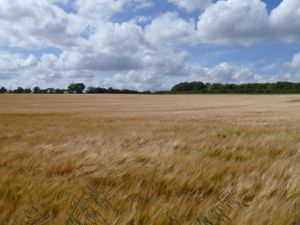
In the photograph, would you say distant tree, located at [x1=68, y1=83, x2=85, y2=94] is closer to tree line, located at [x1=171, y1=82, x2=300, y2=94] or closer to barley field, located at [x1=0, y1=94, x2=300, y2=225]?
tree line, located at [x1=171, y1=82, x2=300, y2=94]

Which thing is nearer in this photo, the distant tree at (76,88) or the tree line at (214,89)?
the tree line at (214,89)

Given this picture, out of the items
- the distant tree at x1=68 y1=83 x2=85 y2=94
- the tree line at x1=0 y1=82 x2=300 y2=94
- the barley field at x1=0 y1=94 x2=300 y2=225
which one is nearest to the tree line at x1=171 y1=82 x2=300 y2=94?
the tree line at x1=0 y1=82 x2=300 y2=94

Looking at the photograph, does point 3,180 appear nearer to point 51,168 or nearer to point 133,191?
point 51,168

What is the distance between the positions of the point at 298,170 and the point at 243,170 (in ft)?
1.79

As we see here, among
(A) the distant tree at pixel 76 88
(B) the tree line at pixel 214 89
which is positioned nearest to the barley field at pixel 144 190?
(B) the tree line at pixel 214 89

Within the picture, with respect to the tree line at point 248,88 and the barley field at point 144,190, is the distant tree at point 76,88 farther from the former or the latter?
the barley field at point 144,190

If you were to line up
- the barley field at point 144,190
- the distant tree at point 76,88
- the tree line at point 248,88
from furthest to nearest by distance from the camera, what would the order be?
the distant tree at point 76,88 → the tree line at point 248,88 → the barley field at point 144,190

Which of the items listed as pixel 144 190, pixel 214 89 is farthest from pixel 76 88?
pixel 144 190

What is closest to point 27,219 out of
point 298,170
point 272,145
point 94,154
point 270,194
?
point 270,194

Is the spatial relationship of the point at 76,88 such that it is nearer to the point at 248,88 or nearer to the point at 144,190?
the point at 248,88

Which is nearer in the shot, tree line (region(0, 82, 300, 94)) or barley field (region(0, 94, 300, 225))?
barley field (region(0, 94, 300, 225))

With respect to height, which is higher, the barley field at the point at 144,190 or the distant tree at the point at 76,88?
the barley field at the point at 144,190

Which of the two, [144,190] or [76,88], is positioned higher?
[144,190]

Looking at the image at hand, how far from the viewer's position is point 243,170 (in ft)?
10.8
